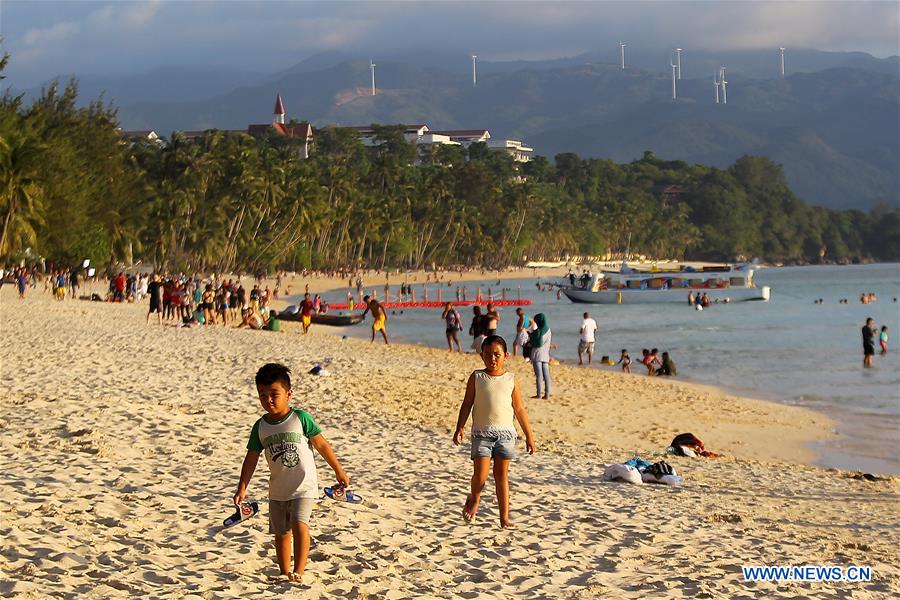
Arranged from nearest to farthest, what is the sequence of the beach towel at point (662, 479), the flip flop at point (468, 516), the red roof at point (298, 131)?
the flip flop at point (468, 516), the beach towel at point (662, 479), the red roof at point (298, 131)

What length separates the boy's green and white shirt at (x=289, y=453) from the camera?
6.68 meters

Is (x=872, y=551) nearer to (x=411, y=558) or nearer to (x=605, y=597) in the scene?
(x=605, y=597)

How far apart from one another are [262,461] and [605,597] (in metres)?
4.71

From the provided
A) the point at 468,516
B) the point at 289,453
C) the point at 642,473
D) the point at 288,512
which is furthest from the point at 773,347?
the point at 289,453

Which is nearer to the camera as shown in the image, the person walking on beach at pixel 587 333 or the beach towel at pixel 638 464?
the beach towel at pixel 638 464

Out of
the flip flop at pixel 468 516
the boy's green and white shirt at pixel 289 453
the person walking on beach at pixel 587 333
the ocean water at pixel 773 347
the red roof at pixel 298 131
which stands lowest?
the ocean water at pixel 773 347

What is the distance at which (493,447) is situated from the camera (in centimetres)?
888

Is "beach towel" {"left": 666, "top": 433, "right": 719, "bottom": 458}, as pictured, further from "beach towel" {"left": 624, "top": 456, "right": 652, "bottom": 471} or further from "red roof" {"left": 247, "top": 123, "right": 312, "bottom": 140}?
"red roof" {"left": 247, "top": 123, "right": 312, "bottom": 140}

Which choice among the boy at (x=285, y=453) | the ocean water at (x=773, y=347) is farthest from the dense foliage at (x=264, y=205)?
the boy at (x=285, y=453)

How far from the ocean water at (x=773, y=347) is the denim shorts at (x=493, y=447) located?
378 inches

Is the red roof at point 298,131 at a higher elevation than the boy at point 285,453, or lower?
higher

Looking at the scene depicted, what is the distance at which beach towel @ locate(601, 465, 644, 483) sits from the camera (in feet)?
41.3

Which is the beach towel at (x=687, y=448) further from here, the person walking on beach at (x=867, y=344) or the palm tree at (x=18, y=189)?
the palm tree at (x=18, y=189)

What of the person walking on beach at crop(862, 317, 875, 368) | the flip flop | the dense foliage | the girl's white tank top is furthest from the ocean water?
the dense foliage
